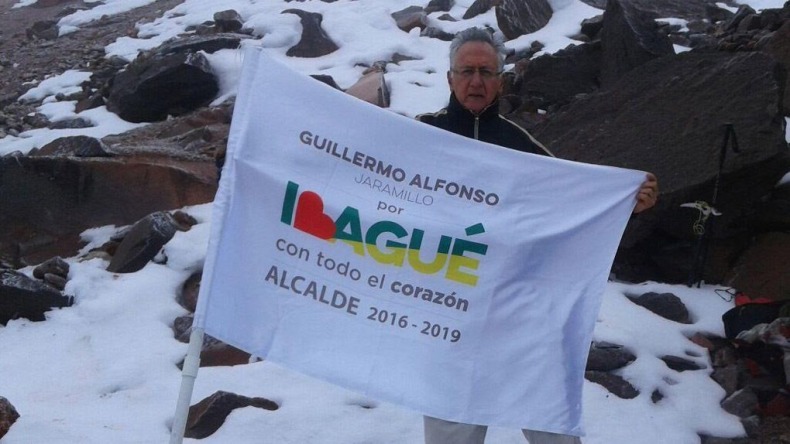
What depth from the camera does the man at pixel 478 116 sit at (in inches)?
119

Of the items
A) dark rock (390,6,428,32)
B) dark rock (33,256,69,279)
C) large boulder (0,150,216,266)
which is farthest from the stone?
dark rock (33,256,69,279)

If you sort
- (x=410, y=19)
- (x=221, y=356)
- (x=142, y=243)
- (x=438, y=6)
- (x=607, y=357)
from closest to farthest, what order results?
(x=607, y=357)
(x=221, y=356)
(x=142, y=243)
(x=410, y=19)
(x=438, y=6)

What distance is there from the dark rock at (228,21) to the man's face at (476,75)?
942cm

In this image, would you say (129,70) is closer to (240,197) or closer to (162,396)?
(162,396)

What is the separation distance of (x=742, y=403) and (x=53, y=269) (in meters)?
4.31

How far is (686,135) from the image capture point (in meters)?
6.04

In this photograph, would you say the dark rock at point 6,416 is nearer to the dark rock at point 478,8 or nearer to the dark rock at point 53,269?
the dark rock at point 53,269

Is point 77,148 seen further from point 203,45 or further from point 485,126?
point 485,126

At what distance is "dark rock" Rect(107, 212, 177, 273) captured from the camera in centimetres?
607

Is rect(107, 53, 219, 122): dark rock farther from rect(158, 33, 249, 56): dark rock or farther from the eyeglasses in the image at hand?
the eyeglasses

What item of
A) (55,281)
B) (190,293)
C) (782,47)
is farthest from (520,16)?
(55,281)

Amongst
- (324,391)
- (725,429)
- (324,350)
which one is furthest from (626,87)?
(324,350)

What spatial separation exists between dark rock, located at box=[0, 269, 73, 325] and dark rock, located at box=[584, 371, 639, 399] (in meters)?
3.19

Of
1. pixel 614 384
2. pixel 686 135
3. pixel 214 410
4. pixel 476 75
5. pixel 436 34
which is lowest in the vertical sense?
pixel 214 410
